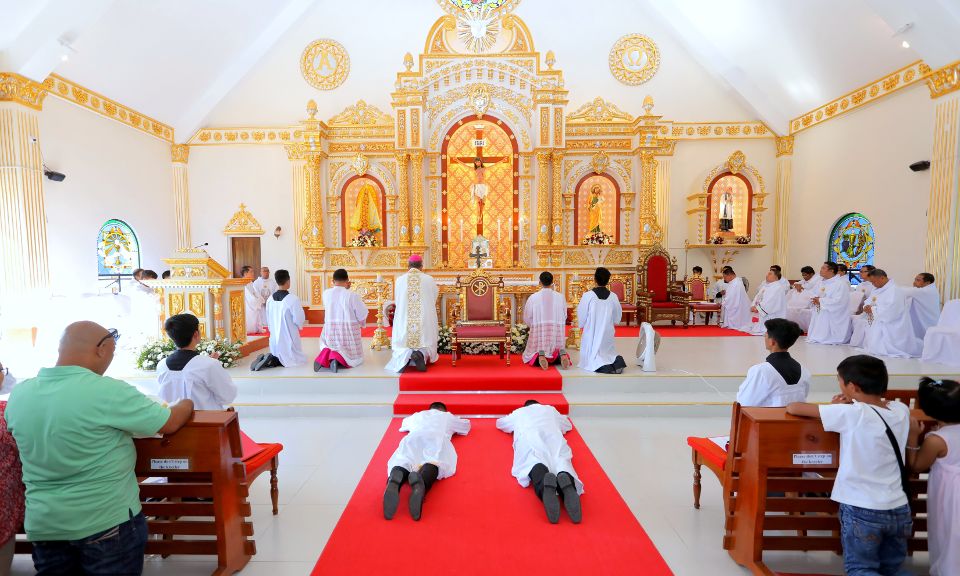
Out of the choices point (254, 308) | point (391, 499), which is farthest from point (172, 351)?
point (391, 499)

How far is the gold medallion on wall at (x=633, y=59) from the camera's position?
12.3 metres

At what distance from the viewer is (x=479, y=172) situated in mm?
11539

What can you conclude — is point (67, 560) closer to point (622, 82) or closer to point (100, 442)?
point (100, 442)

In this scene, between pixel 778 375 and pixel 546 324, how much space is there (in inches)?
149

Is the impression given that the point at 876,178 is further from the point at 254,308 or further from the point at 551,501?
the point at 254,308

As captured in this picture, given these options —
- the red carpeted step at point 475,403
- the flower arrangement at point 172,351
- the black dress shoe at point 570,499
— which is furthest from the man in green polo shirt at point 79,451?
the flower arrangement at point 172,351

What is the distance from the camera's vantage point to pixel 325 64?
12336 mm

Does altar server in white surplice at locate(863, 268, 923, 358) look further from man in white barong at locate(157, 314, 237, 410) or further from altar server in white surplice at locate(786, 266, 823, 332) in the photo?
man in white barong at locate(157, 314, 237, 410)

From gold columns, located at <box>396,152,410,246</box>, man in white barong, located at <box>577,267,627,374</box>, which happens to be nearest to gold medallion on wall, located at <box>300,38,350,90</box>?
gold columns, located at <box>396,152,410,246</box>

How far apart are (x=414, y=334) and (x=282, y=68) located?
31.6ft

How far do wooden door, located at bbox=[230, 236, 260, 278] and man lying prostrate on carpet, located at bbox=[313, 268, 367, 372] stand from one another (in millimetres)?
7144

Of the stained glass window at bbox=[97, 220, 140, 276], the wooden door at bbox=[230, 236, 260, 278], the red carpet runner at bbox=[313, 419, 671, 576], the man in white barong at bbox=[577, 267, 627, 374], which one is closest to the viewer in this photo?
the red carpet runner at bbox=[313, 419, 671, 576]

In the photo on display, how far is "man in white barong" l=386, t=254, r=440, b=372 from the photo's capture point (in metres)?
6.71

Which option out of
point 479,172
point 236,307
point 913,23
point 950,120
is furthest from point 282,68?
point 950,120
